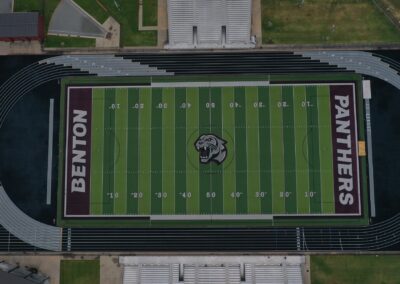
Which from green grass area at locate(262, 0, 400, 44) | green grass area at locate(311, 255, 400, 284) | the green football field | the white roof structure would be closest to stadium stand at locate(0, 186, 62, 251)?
the green football field

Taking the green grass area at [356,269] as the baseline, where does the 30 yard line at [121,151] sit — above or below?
above

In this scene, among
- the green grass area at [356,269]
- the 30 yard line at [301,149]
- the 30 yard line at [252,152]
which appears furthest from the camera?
the 30 yard line at [252,152]

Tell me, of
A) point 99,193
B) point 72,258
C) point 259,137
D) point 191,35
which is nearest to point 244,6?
point 191,35

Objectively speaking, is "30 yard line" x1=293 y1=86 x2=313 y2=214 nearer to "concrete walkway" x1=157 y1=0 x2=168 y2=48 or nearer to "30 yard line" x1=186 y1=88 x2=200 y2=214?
"30 yard line" x1=186 y1=88 x2=200 y2=214

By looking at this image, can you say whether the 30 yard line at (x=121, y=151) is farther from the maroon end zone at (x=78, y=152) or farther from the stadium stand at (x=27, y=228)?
the stadium stand at (x=27, y=228)

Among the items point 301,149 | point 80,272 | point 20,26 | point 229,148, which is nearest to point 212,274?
point 229,148

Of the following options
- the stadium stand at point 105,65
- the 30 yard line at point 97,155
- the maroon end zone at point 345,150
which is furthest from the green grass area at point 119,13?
the maroon end zone at point 345,150
